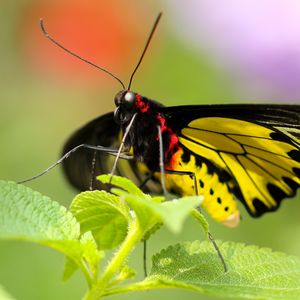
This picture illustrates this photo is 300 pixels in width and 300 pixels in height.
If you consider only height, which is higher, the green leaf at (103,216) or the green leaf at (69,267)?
the green leaf at (103,216)

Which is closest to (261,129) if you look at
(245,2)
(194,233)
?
(194,233)

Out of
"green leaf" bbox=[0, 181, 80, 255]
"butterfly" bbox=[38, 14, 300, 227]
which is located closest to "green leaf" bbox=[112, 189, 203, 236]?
"green leaf" bbox=[0, 181, 80, 255]

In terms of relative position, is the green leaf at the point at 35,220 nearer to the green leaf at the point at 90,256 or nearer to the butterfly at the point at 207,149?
the green leaf at the point at 90,256

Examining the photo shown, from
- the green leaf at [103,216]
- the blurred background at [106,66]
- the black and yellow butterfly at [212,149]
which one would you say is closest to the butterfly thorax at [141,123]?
the black and yellow butterfly at [212,149]

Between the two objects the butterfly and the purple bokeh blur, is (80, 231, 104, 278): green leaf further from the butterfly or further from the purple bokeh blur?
the purple bokeh blur

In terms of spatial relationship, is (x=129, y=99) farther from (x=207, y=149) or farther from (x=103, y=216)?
(x=103, y=216)

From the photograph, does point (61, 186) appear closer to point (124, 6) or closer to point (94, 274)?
point (124, 6)
